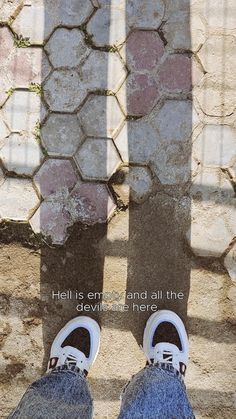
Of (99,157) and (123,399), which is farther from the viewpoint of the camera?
(99,157)

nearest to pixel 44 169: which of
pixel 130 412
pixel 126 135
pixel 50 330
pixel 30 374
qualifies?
pixel 126 135

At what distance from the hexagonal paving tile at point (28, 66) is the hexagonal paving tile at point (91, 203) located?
69cm

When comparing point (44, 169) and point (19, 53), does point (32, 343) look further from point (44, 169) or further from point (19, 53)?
point (19, 53)

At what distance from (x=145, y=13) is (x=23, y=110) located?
925 millimetres

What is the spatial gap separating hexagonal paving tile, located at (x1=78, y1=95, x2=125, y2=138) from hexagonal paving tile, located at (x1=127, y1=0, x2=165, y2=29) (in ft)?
1.53

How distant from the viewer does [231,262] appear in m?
3.22

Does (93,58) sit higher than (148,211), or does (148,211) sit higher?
(93,58)

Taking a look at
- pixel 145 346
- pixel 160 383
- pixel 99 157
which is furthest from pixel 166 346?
pixel 99 157

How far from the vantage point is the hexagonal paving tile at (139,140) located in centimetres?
324

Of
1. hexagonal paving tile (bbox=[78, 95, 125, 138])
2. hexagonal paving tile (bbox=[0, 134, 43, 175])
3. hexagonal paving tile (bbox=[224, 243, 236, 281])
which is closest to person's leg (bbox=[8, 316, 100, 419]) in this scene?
hexagonal paving tile (bbox=[224, 243, 236, 281])

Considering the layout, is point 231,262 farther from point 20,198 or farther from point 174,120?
point 20,198

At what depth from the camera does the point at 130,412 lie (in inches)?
105

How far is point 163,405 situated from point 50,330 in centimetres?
91

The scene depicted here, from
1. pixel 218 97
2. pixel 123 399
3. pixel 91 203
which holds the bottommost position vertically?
pixel 123 399
